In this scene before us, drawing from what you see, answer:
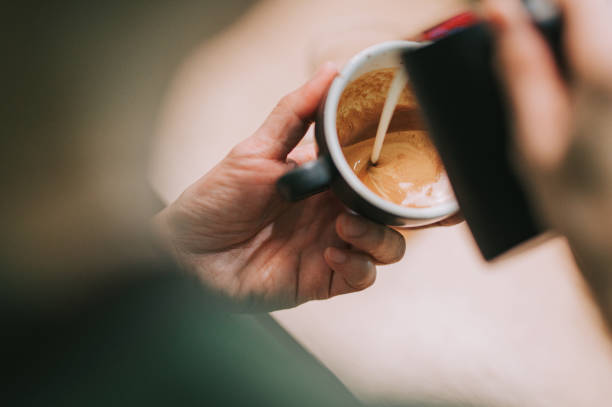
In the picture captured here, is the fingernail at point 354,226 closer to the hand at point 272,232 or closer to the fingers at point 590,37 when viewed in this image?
the hand at point 272,232

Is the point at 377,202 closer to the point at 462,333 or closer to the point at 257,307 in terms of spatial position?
the point at 257,307

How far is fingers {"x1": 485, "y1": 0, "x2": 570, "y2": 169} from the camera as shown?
210mm

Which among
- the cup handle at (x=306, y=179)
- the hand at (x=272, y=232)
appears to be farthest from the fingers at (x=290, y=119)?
the cup handle at (x=306, y=179)

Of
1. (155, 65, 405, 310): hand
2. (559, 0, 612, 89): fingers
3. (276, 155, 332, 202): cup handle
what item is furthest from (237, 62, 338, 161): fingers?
(559, 0, 612, 89): fingers

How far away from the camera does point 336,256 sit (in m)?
0.43

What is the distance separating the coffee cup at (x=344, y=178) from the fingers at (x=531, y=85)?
3.6 inches

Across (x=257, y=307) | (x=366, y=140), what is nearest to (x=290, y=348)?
(x=257, y=307)

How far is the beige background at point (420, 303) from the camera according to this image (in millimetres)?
548

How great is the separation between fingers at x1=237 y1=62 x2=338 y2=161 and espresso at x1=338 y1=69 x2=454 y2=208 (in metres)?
0.03

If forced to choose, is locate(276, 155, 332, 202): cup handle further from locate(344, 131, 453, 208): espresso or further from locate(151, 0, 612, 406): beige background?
locate(151, 0, 612, 406): beige background

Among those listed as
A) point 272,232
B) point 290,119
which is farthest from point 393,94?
point 272,232

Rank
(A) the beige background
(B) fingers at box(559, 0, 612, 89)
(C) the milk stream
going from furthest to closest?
(A) the beige background, (C) the milk stream, (B) fingers at box(559, 0, 612, 89)

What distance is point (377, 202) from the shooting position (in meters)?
0.30

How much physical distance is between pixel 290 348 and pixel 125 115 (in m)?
0.37
